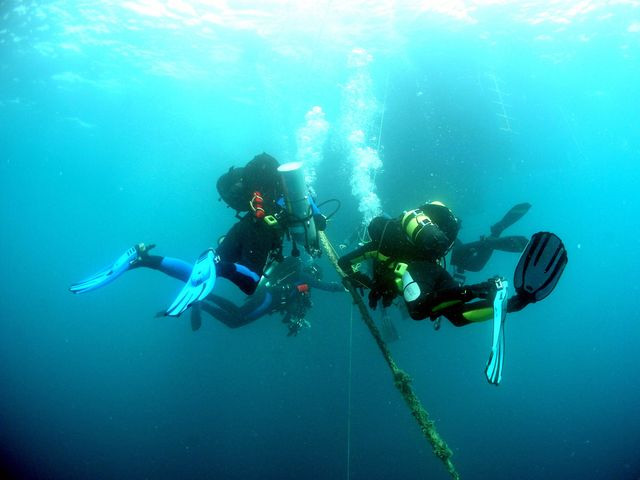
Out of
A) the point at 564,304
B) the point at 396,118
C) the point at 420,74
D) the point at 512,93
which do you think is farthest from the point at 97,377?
the point at 564,304

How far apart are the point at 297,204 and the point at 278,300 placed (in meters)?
4.22

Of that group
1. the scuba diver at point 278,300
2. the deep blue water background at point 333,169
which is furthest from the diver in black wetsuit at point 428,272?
the deep blue water background at point 333,169

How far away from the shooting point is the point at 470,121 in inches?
886

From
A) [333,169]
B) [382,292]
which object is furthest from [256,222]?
[333,169]

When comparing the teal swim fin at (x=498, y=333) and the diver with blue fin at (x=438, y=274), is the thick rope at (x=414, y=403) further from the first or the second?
the teal swim fin at (x=498, y=333)

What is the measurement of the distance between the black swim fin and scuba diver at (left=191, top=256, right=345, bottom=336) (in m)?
5.88

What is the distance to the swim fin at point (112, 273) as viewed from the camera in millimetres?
4298

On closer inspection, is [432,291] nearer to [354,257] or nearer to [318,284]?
[354,257]

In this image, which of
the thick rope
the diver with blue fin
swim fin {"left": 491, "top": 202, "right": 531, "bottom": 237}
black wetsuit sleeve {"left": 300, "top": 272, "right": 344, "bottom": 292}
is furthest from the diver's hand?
swim fin {"left": 491, "top": 202, "right": 531, "bottom": 237}

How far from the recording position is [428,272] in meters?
3.19

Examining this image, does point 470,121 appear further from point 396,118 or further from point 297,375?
point 297,375

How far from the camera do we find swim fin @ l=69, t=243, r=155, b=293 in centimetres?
430

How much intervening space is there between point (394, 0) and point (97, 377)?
40340 mm

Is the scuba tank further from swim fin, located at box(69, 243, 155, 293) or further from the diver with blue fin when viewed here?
swim fin, located at box(69, 243, 155, 293)
